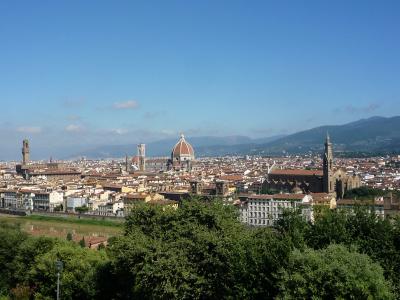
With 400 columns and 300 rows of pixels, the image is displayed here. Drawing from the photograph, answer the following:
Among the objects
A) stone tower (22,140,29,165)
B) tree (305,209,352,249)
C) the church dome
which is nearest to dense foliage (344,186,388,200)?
tree (305,209,352,249)

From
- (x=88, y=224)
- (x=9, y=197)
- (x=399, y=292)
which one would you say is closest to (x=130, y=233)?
(x=399, y=292)

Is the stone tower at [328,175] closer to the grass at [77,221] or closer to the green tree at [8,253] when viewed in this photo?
the grass at [77,221]

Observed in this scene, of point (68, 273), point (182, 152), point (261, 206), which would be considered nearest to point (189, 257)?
point (68, 273)

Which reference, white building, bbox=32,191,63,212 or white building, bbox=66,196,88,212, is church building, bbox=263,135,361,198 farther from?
white building, bbox=32,191,63,212

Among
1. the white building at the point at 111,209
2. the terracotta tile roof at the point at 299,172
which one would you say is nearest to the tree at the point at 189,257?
the white building at the point at 111,209

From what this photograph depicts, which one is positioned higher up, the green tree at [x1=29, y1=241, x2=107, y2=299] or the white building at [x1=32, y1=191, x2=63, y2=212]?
the green tree at [x1=29, y1=241, x2=107, y2=299]
